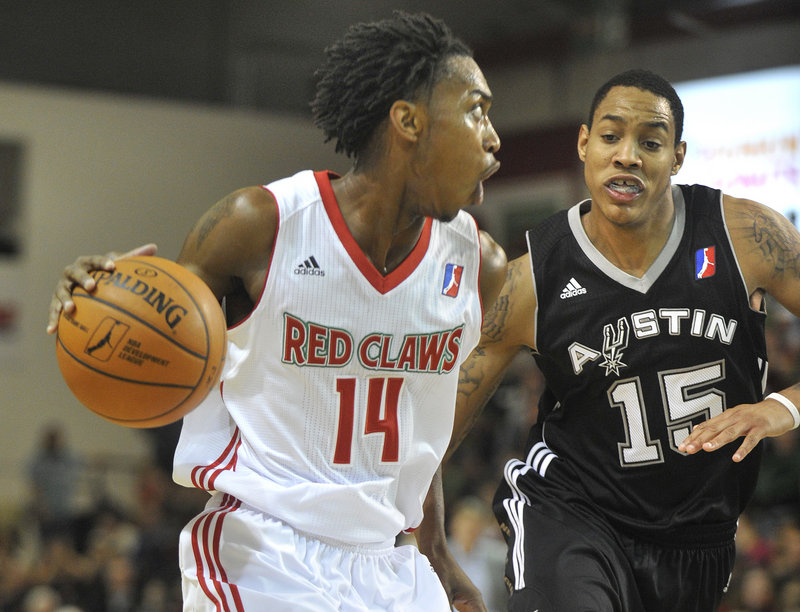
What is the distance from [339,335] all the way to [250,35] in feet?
39.9

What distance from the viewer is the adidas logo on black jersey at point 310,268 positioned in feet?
9.45

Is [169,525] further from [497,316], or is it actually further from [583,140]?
[583,140]

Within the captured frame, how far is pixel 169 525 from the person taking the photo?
10.3m

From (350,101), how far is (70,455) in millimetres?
10388

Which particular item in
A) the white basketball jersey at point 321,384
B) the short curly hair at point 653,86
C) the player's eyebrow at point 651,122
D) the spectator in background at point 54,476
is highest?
the short curly hair at point 653,86

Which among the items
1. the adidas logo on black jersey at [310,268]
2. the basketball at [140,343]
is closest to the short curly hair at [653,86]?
the adidas logo on black jersey at [310,268]

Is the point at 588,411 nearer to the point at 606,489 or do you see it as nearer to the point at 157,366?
the point at 606,489

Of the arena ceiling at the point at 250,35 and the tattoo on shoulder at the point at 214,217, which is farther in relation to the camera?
the arena ceiling at the point at 250,35

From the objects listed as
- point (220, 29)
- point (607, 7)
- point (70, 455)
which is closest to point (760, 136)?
point (607, 7)

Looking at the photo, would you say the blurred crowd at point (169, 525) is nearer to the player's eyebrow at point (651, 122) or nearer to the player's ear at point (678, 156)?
the player's ear at point (678, 156)

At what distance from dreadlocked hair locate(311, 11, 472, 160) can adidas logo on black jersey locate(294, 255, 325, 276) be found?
1.13 feet

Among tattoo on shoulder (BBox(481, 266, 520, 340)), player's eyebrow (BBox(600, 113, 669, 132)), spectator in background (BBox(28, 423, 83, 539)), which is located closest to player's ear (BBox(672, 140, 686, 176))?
player's eyebrow (BBox(600, 113, 669, 132))

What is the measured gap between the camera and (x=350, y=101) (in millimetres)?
2936

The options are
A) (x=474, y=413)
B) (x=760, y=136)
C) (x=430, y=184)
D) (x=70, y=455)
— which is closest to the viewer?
(x=430, y=184)
